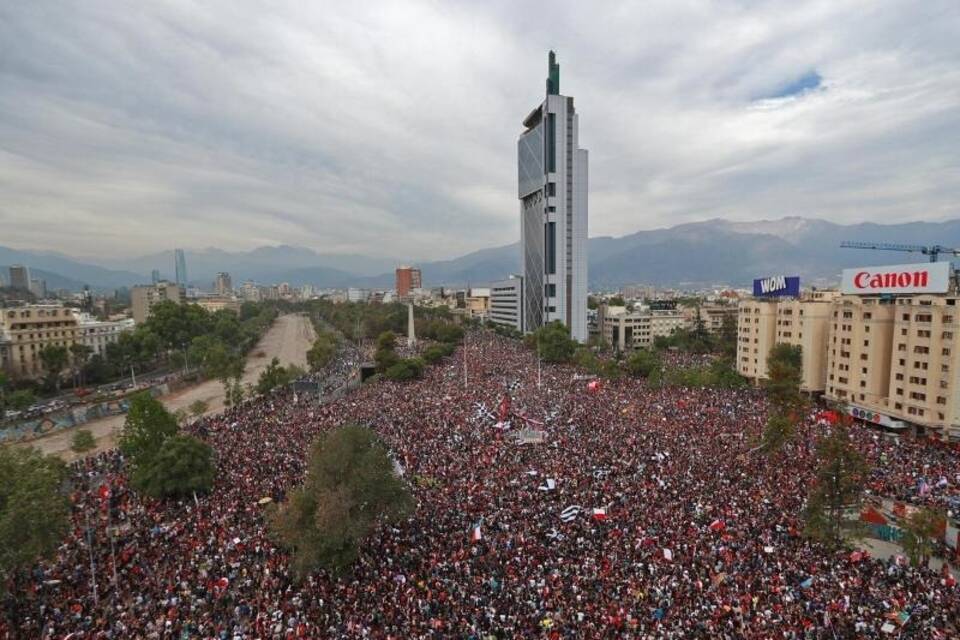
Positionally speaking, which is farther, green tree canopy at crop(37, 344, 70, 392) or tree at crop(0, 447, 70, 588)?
green tree canopy at crop(37, 344, 70, 392)

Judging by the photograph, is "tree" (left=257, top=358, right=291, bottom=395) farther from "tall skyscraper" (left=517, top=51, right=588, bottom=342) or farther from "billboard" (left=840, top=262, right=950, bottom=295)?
"tall skyscraper" (left=517, top=51, right=588, bottom=342)

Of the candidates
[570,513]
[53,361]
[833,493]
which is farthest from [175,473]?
[53,361]

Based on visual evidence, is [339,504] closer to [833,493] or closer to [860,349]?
[833,493]

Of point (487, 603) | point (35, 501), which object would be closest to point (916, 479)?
point (487, 603)

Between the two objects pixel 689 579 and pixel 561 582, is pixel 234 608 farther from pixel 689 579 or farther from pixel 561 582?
pixel 689 579

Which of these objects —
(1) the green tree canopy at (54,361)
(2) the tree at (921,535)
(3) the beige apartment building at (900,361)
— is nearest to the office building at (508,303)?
(3) the beige apartment building at (900,361)

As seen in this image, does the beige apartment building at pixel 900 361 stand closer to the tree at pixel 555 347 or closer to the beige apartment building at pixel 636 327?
the tree at pixel 555 347

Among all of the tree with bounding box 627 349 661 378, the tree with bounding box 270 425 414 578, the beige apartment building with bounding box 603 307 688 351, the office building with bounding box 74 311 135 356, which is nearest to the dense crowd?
the tree with bounding box 270 425 414 578
